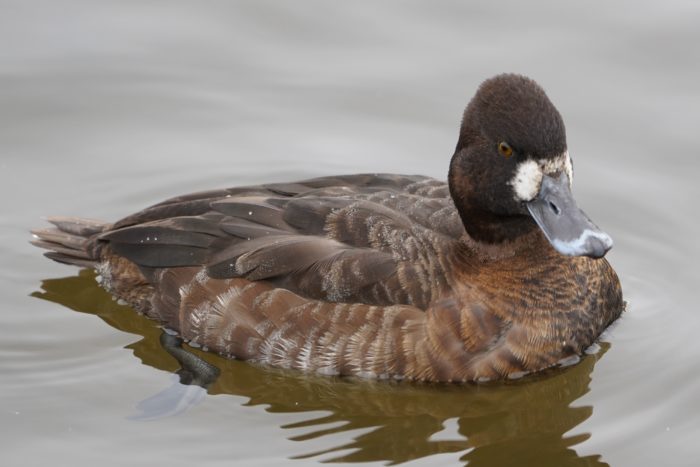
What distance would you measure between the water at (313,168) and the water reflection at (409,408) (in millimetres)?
13

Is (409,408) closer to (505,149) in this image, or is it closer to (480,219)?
(480,219)

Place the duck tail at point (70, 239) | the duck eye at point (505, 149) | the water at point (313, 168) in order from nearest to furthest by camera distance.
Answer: the water at point (313, 168)
the duck eye at point (505, 149)
the duck tail at point (70, 239)

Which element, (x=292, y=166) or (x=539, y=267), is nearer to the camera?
(x=539, y=267)

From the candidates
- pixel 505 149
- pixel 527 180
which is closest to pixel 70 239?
pixel 505 149

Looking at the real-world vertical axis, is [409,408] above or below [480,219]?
below

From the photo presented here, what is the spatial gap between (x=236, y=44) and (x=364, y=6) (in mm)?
1136

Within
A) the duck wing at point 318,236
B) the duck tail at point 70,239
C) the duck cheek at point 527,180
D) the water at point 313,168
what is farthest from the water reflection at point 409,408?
the duck cheek at point 527,180

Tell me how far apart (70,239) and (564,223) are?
3199mm

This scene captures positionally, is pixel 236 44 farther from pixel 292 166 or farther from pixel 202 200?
pixel 202 200

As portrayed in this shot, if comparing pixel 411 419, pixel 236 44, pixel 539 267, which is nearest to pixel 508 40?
pixel 236 44

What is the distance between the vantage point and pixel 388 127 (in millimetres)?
10250

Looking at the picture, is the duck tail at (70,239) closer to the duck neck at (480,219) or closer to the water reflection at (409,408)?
the water reflection at (409,408)

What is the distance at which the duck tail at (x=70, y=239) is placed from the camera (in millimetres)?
8703

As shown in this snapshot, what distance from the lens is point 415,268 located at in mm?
7789
